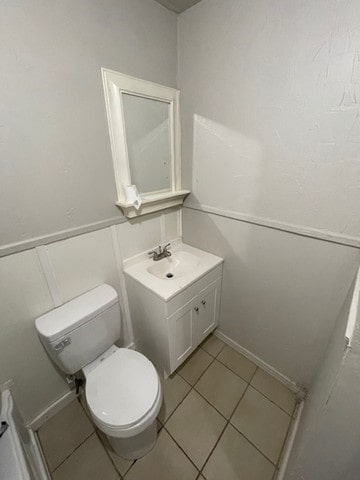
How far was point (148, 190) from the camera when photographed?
4.48ft

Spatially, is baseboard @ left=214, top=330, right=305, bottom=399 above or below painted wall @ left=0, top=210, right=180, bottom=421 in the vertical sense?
below

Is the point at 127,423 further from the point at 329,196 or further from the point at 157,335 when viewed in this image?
the point at 329,196

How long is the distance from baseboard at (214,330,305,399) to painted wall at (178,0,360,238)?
1103 mm

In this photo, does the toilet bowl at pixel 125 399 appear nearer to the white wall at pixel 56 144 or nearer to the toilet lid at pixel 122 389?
the toilet lid at pixel 122 389

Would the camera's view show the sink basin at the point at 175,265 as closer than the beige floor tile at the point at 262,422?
No

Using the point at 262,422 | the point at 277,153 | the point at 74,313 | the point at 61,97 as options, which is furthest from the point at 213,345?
the point at 61,97

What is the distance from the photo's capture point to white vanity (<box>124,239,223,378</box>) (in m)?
1.21

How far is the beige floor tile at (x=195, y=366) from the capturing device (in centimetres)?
149

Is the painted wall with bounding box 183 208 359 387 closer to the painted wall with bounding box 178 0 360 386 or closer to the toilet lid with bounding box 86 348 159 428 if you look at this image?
the painted wall with bounding box 178 0 360 386

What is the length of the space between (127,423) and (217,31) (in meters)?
1.99

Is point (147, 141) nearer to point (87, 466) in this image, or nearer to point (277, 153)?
point (277, 153)

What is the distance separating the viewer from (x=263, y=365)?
1512 mm

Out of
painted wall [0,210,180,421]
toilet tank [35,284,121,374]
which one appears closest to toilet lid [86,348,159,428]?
toilet tank [35,284,121,374]

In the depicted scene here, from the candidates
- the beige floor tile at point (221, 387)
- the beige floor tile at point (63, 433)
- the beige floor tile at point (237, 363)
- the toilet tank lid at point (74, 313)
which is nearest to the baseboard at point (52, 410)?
the beige floor tile at point (63, 433)
